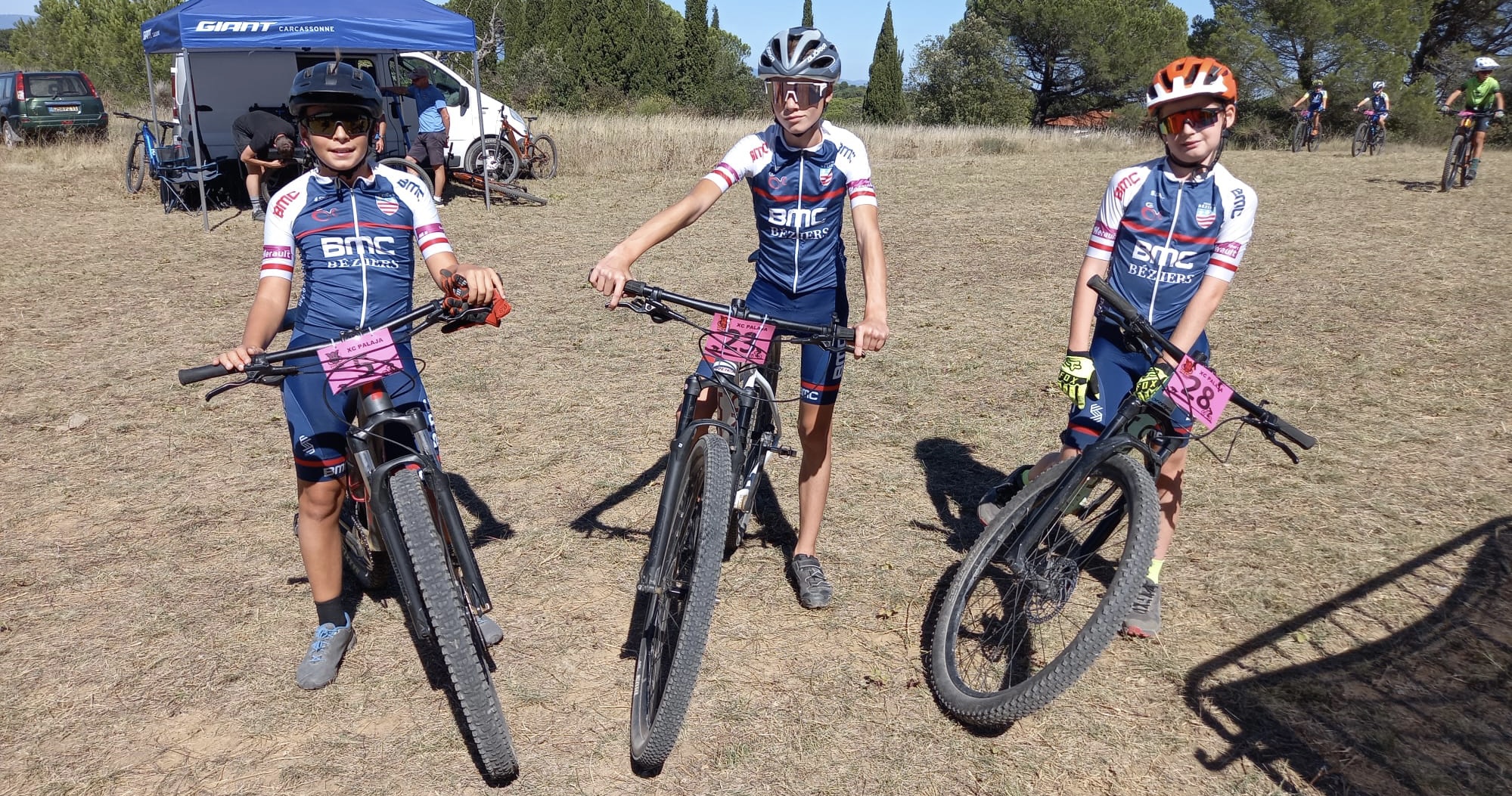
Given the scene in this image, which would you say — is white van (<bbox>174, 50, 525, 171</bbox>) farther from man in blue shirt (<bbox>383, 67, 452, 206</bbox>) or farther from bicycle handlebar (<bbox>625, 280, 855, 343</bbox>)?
bicycle handlebar (<bbox>625, 280, 855, 343</bbox>)

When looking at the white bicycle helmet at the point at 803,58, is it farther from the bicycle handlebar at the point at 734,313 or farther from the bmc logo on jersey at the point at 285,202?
A: the bmc logo on jersey at the point at 285,202

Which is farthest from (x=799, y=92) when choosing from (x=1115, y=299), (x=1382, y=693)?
(x=1382, y=693)

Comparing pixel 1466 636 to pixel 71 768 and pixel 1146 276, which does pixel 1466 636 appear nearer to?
pixel 1146 276

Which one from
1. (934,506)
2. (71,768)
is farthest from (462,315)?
(934,506)

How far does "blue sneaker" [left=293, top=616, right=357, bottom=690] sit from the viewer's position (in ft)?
11.7

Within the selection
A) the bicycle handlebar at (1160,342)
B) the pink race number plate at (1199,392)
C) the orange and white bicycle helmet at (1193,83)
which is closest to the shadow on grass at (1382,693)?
the bicycle handlebar at (1160,342)

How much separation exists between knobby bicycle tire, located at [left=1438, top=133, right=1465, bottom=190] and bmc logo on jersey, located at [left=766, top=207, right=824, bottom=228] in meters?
15.9

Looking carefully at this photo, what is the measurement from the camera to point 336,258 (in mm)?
3277

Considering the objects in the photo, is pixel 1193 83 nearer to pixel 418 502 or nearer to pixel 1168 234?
pixel 1168 234

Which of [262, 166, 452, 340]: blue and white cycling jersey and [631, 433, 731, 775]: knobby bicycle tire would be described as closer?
[631, 433, 731, 775]: knobby bicycle tire

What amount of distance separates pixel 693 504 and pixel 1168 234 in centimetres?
202

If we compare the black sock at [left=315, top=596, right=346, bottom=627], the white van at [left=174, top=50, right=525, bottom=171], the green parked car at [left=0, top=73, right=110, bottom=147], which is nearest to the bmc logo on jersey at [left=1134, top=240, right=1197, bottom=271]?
the black sock at [left=315, top=596, right=346, bottom=627]

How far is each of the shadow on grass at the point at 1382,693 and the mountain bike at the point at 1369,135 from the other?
21046 millimetres

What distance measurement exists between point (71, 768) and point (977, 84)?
5473cm
